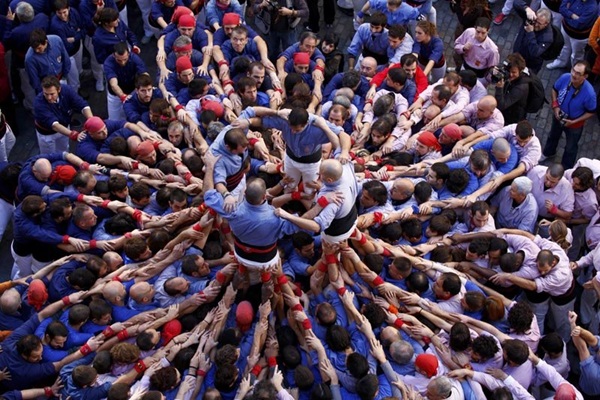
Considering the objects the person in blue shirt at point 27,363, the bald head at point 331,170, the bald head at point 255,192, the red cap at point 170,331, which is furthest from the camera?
the red cap at point 170,331

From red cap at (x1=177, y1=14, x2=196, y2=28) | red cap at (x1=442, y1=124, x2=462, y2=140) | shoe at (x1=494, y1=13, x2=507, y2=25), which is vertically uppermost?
red cap at (x1=177, y1=14, x2=196, y2=28)

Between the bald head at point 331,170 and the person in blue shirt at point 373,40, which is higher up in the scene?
the bald head at point 331,170

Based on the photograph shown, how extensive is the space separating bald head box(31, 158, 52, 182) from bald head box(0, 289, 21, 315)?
72.9 inches

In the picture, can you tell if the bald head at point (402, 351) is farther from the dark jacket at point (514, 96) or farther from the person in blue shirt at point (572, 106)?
the person in blue shirt at point (572, 106)

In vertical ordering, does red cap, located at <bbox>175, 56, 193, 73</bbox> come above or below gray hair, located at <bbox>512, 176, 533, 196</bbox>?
above

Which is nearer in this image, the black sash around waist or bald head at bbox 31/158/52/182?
the black sash around waist

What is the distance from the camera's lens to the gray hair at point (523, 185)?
1096 cm

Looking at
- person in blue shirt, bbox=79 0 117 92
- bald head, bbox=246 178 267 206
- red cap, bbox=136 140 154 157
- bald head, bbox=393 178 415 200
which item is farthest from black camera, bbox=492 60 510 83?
person in blue shirt, bbox=79 0 117 92

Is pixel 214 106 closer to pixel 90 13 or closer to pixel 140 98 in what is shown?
pixel 140 98

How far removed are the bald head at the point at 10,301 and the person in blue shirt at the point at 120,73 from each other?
4092 mm

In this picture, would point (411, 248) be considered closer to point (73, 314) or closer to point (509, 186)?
point (509, 186)

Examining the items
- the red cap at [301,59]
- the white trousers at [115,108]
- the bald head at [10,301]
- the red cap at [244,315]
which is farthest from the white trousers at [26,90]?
the red cap at [244,315]

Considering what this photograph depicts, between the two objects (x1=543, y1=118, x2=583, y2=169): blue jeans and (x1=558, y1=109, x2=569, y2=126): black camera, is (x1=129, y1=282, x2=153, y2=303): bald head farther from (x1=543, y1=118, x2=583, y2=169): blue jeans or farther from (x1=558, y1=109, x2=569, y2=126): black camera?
(x1=543, y1=118, x2=583, y2=169): blue jeans

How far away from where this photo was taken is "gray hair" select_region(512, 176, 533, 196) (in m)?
11.0
